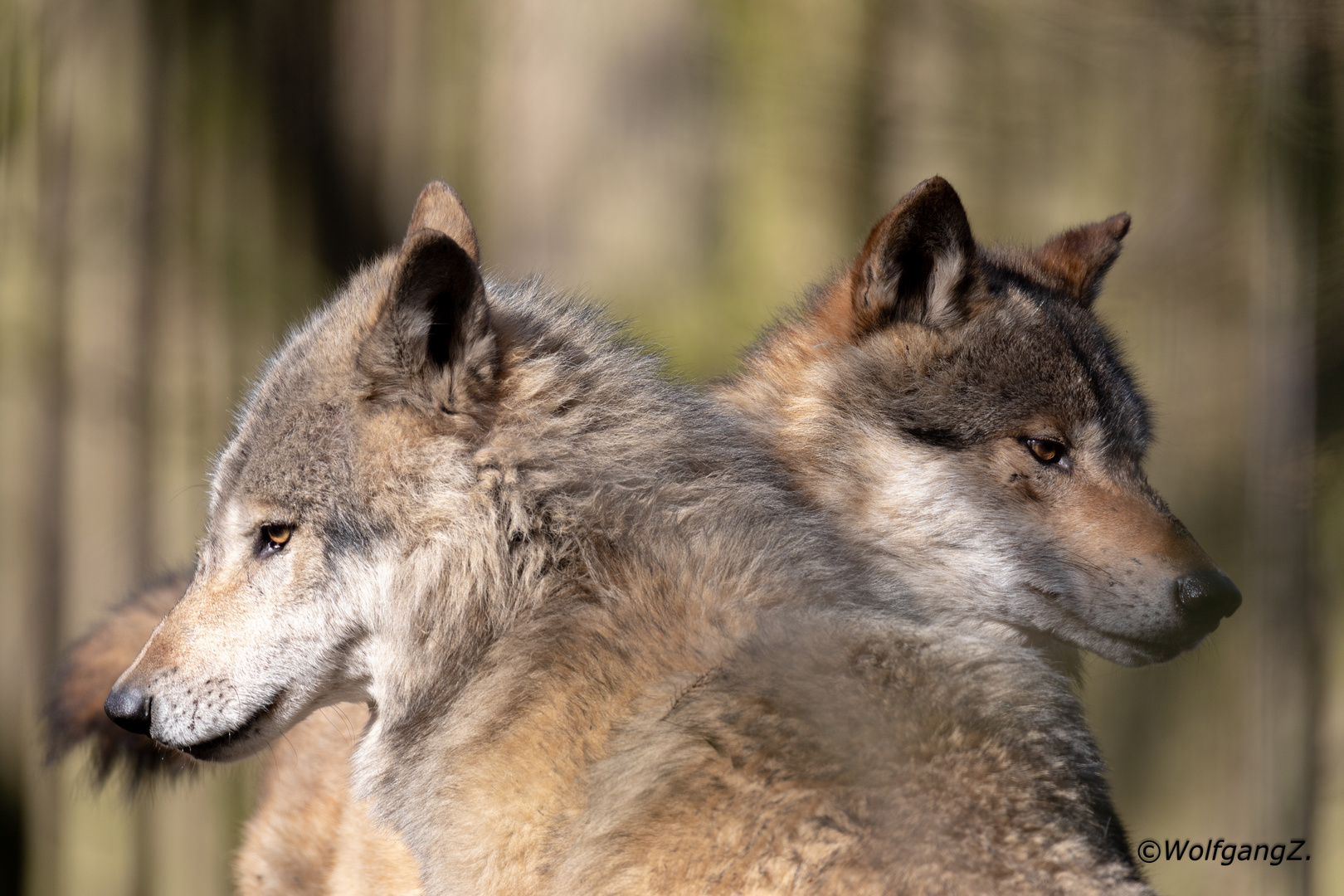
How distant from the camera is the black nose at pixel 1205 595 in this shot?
2.78m

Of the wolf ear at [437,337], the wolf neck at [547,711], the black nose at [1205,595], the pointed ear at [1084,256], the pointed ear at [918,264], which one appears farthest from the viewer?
the pointed ear at [1084,256]

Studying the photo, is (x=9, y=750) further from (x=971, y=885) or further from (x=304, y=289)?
(x=971, y=885)

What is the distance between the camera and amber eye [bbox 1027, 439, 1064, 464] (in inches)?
120

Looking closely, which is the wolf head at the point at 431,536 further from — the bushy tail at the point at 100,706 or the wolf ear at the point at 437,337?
the bushy tail at the point at 100,706

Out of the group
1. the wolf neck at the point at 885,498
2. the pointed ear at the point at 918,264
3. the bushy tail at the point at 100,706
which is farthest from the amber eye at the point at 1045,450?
the bushy tail at the point at 100,706

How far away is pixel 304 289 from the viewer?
14.7 ft

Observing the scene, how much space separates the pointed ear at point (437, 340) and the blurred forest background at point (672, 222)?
1.29 meters

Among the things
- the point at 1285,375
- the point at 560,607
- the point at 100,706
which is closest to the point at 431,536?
the point at 560,607

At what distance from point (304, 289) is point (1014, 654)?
3272mm

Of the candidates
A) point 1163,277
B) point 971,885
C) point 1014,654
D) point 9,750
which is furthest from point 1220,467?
point 9,750

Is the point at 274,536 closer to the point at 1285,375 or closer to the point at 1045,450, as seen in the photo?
the point at 1045,450

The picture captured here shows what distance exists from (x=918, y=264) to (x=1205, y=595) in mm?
1174

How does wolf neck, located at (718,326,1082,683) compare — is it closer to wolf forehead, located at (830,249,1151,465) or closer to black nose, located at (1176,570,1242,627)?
wolf forehead, located at (830,249,1151,465)

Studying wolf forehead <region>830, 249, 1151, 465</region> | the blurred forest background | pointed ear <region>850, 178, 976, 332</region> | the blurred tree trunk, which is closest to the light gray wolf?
wolf forehead <region>830, 249, 1151, 465</region>
